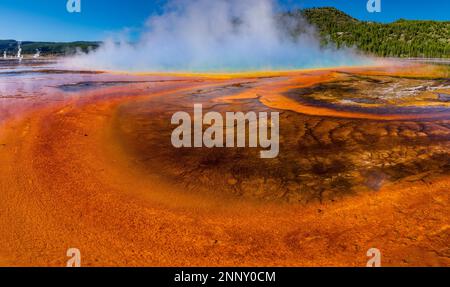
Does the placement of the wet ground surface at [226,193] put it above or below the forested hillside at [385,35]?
below

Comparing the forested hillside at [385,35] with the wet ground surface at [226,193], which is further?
the forested hillside at [385,35]

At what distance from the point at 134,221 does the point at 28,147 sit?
2.92m

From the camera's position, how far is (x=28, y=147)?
5207mm

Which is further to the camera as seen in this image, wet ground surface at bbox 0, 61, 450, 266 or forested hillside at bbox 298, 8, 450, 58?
forested hillside at bbox 298, 8, 450, 58

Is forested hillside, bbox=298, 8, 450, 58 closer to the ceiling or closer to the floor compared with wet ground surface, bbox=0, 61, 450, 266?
closer to the ceiling

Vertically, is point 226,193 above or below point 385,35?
below

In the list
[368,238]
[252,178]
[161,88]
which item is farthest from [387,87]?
[368,238]

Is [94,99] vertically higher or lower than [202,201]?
higher

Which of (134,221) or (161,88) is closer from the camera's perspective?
(134,221)

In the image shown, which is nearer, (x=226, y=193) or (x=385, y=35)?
(x=226, y=193)
